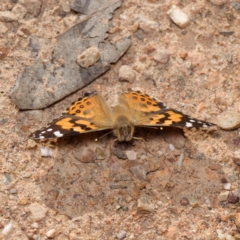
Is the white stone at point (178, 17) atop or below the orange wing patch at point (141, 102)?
atop

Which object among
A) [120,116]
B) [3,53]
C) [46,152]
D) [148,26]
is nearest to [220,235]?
[120,116]

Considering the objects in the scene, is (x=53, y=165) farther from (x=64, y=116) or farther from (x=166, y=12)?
(x=166, y=12)

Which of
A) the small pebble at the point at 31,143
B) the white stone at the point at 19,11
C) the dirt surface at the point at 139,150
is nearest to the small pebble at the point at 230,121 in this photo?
the dirt surface at the point at 139,150

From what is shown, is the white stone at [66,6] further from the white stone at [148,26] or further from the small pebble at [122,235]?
the small pebble at [122,235]

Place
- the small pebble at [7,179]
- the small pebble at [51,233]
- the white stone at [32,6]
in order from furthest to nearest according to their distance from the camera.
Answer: the white stone at [32,6], the small pebble at [7,179], the small pebble at [51,233]

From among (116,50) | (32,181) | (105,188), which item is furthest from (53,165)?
(116,50)

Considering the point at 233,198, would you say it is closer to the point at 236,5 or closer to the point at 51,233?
the point at 51,233
